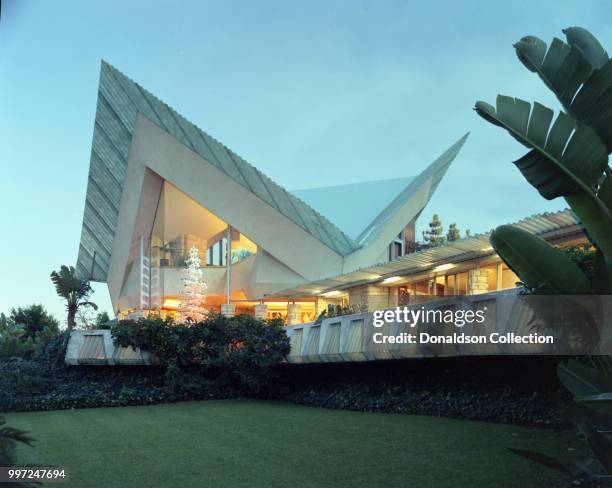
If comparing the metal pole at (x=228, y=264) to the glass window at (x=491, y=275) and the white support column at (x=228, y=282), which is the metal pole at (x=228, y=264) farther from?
the glass window at (x=491, y=275)

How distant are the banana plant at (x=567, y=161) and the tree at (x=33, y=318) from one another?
37314mm

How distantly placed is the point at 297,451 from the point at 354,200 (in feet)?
98.7

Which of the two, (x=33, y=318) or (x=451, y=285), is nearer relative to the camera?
(x=451, y=285)

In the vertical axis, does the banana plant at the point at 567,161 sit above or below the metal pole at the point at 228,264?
below

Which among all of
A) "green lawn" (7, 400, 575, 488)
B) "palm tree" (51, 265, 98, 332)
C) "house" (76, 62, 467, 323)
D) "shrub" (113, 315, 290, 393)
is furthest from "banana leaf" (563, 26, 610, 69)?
"palm tree" (51, 265, 98, 332)

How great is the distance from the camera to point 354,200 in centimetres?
3766

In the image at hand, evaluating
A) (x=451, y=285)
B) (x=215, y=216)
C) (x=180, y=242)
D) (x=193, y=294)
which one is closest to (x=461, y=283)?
(x=451, y=285)

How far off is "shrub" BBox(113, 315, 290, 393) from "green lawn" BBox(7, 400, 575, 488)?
484cm

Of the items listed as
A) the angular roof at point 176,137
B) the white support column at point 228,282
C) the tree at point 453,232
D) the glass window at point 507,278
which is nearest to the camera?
the glass window at point 507,278

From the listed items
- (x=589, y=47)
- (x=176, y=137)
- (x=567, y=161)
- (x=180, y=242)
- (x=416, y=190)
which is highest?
(x=176, y=137)

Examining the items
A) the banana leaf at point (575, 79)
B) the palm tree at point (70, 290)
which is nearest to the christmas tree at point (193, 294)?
the palm tree at point (70, 290)

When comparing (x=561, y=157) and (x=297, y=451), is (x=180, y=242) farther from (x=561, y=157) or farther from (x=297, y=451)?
(x=561, y=157)

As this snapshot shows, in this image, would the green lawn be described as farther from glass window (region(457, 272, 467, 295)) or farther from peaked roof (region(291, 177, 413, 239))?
peaked roof (region(291, 177, 413, 239))

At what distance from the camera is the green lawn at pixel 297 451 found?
6398 mm
